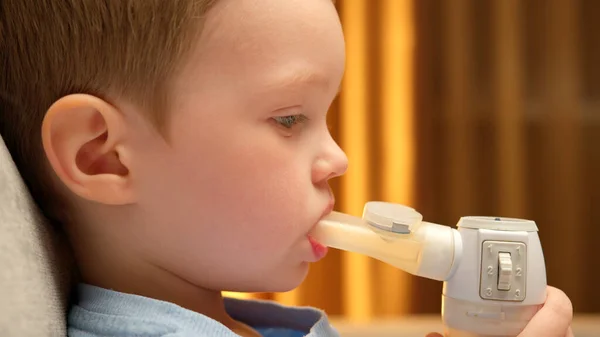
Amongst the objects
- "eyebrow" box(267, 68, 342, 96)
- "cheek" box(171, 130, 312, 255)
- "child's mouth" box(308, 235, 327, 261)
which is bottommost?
"child's mouth" box(308, 235, 327, 261)

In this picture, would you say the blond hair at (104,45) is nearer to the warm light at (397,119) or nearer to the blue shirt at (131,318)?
the blue shirt at (131,318)

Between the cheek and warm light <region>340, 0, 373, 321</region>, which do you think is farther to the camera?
warm light <region>340, 0, 373, 321</region>

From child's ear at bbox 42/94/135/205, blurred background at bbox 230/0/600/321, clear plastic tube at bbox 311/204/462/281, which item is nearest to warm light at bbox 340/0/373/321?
blurred background at bbox 230/0/600/321

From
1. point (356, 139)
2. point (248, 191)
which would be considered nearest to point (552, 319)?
point (248, 191)

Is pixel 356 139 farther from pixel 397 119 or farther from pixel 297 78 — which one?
pixel 297 78

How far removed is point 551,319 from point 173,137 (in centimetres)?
39

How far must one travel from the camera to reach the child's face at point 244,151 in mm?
570

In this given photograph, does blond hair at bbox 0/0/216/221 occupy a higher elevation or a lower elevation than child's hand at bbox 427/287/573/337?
higher

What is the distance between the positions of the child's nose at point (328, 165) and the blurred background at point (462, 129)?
1.31 metres

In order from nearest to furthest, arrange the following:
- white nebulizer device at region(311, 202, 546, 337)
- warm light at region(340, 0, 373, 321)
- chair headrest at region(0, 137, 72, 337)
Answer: chair headrest at region(0, 137, 72, 337)
white nebulizer device at region(311, 202, 546, 337)
warm light at region(340, 0, 373, 321)

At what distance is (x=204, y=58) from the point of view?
566 millimetres

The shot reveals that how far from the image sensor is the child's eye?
0.60 metres

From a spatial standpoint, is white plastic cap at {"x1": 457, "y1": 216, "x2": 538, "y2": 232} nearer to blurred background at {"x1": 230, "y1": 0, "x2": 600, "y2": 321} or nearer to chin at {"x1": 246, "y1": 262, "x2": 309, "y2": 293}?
chin at {"x1": 246, "y1": 262, "x2": 309, "y2": 293}

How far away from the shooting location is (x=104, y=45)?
0.56 m
